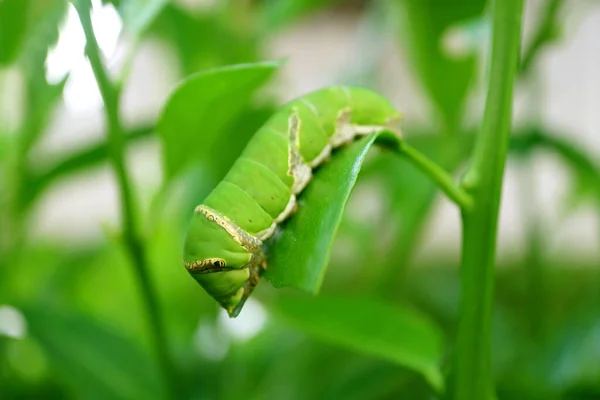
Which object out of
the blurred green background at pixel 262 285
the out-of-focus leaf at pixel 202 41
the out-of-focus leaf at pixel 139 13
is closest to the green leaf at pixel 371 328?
the blurred green background at pixel 262 285

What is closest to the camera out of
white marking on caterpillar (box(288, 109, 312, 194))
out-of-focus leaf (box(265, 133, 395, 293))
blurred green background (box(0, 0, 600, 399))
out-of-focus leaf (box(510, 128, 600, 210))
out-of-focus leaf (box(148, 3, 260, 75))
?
out-of-focus leaf (box(265, 133, 395, 293))

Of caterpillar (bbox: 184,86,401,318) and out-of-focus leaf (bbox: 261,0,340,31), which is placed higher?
out-of-focus leaf (bbox: 261,0,340,31)

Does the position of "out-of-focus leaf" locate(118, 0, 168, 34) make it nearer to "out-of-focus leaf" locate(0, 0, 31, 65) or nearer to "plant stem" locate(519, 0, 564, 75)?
"out-of-focus leaf" locate(0, 0, 31, 65)

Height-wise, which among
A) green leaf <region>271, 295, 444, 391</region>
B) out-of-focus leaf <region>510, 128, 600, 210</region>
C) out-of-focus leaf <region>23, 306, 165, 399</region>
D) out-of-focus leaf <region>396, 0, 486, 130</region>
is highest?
out-of-focus leaf <region>396, 0, 486, 130</region>

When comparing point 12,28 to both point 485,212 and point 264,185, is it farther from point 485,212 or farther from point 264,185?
point 485,212

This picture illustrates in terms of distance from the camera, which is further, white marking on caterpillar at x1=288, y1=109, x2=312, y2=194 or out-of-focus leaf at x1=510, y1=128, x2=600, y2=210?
out-of-focus leaf at x1=510, y1=128, x2=600, y2=210

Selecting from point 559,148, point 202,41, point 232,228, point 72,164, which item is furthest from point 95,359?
point 559,148

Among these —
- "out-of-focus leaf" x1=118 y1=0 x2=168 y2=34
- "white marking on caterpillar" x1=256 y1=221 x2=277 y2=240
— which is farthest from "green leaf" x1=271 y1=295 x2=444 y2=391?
"out-of-focus leaf" x1=118 y1=0 x2=168 y2=34
